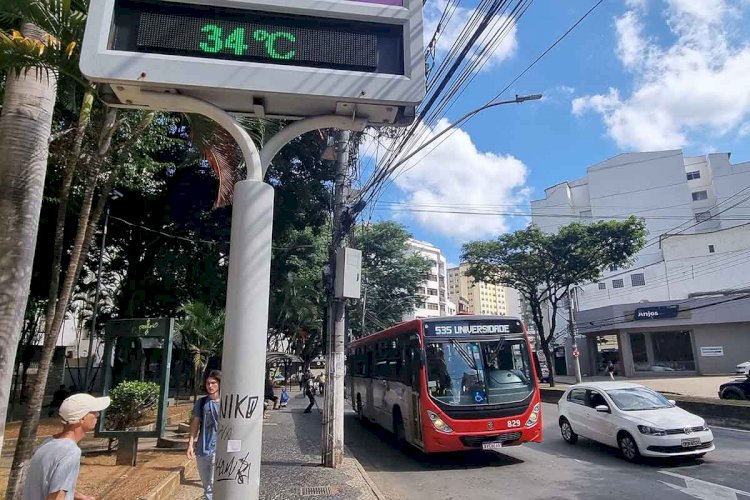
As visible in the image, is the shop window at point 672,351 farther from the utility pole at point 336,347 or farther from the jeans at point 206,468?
the jeans at point 206,468

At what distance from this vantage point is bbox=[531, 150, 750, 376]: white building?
33375 millimetres

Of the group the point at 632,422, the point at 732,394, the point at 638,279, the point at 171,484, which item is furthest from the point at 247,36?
the point at 638,279

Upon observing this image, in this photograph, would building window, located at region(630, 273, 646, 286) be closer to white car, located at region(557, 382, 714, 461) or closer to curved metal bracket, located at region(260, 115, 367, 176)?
white car, located at region(557, 382, 714, 461)

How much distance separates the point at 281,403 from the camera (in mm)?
21000

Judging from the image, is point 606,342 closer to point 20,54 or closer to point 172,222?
point 172,222

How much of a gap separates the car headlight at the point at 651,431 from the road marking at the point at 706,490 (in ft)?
2.97

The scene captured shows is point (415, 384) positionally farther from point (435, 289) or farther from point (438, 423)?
point (435, 289)

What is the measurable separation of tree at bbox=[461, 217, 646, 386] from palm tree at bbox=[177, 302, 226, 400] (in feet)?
54.8

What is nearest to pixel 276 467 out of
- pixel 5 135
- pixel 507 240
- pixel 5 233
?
pixel 5 233

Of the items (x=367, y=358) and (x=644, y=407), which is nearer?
(x=644, y=407)

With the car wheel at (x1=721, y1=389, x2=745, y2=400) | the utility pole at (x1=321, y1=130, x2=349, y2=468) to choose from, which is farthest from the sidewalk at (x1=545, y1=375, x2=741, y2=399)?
the utility pole at (x1=321, y1=130, x2=349, y2=468)

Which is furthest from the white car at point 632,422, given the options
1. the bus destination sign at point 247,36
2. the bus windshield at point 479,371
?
the bus destination sign at point 247,36

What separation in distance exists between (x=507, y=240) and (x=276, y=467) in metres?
23.0

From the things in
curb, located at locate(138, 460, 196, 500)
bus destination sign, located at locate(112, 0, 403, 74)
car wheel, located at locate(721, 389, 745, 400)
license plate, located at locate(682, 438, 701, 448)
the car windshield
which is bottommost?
curb, located at locate(138, 460, 196, 500)
